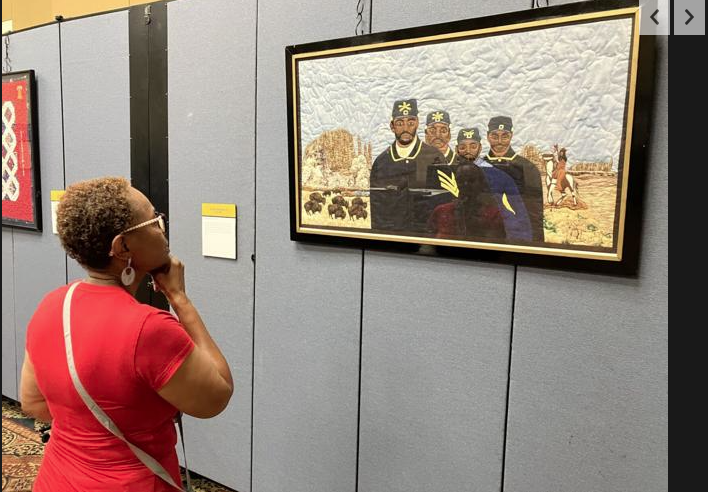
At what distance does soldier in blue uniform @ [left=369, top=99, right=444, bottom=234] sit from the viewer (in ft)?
6.03

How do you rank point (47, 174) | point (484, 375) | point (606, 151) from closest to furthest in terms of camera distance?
point (606, 151), point (484, 375), point (47, 174)

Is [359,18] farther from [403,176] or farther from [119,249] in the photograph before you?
[119,249]

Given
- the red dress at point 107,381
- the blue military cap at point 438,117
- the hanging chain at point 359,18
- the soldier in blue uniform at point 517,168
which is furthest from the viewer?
the hanging chain at point 359,18

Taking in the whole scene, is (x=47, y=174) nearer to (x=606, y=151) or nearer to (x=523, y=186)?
(x=523, y=186)

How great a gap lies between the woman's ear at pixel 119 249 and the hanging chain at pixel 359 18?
1238mm

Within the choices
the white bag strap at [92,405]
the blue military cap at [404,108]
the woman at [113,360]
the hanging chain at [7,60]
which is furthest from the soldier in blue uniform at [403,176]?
the hanging chain at [7,60]

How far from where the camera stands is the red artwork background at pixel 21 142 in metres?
3.15

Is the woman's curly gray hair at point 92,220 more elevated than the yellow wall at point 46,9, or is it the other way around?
the yellow wall at point 46,9

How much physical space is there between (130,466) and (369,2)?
1.73 m

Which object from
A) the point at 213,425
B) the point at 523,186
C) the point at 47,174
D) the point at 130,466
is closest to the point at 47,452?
the point at 130,466

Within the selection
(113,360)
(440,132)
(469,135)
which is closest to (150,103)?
(440,132)

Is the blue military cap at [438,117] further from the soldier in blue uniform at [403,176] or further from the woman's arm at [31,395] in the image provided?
the woman's arm at [31,395]

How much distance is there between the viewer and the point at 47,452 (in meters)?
1.34

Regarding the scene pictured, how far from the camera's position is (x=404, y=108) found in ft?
6.08
